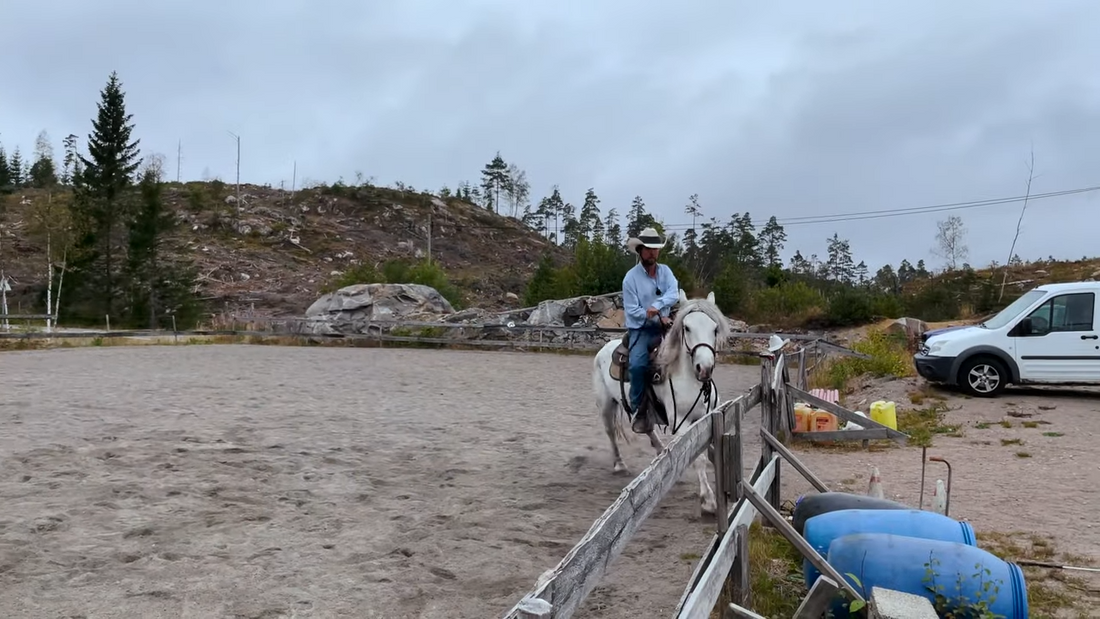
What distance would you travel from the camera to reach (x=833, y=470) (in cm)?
698

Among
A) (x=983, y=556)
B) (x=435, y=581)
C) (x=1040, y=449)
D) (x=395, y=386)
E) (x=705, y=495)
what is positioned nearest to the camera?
(x=983, y=556)

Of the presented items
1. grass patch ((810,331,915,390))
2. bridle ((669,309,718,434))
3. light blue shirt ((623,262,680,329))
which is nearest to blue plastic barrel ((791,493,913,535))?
bridle ((669,309,718,434))

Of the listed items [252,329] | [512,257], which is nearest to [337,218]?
[512,257]

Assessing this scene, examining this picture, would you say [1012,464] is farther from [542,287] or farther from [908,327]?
[542,287]

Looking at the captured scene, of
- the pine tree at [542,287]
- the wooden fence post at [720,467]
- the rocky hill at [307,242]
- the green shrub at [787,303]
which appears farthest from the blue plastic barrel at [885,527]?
the rocky hill at [307,242]

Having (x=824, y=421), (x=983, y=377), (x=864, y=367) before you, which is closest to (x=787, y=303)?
(x=864, y=367)

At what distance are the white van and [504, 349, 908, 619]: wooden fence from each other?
26.8 ft

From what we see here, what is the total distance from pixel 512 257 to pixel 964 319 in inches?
2101

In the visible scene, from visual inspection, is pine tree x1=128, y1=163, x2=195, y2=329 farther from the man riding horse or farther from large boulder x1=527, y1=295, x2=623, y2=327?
the man riding horse

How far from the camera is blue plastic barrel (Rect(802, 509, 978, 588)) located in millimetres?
3410

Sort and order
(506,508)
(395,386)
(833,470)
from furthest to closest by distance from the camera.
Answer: (395,386) < (833,470) < (506,508)

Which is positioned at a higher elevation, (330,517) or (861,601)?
(861,601)

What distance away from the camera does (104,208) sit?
38.4 metres

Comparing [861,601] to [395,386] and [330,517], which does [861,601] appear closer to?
[330,517]
